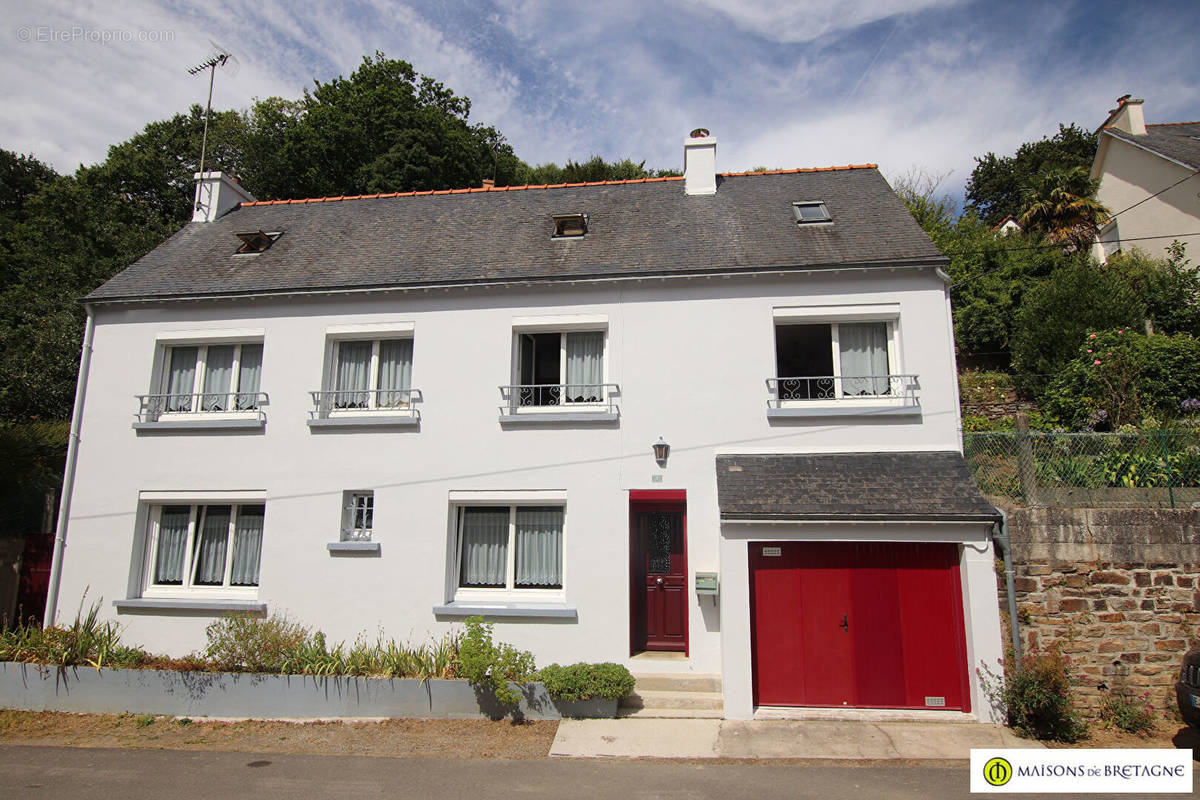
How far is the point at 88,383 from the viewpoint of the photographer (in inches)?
440

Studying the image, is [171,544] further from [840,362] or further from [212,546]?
[840,362]

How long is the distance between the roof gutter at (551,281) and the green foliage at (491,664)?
524 centimetres

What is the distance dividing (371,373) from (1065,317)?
50.9 feet

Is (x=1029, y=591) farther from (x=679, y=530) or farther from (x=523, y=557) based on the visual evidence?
(x=523, y=557)

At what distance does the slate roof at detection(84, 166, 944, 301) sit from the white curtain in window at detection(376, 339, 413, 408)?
3.36 ft

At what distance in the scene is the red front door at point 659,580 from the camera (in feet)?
32.4

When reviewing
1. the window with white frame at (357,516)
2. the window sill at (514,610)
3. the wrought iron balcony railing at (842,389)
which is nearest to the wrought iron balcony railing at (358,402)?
the window with white frame at (357,516)

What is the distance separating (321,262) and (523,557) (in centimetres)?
661

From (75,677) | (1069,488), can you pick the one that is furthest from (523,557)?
(1069,488)

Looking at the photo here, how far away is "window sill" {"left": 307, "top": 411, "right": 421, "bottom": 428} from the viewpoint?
401 inches

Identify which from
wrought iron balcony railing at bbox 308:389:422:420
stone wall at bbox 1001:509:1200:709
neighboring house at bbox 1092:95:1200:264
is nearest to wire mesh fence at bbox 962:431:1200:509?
stone wall at bbox 1001:509:1200:709

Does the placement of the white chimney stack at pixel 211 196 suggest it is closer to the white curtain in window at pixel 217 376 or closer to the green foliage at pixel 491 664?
the white curtain in window at pixel 217 376

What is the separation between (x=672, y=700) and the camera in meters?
8.69

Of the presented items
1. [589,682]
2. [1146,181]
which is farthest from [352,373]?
[1146,181]
